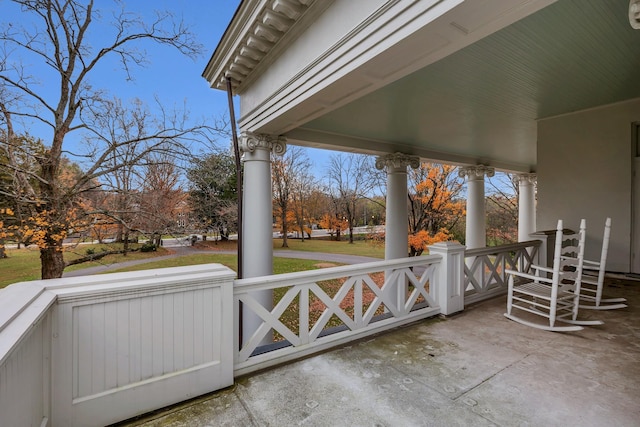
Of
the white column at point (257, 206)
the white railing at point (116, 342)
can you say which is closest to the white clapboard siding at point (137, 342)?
the white railing at point (116, 342)

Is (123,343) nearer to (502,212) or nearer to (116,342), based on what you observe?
(116,342)

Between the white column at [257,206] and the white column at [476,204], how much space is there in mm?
6640

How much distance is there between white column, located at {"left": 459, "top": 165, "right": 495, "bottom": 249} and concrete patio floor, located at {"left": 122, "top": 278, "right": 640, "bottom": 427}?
569cm

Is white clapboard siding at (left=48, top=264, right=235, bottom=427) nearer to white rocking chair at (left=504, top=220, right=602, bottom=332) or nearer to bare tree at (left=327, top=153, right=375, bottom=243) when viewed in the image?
white rocking chair at (left=504, top=220, right=602, bottom=332)

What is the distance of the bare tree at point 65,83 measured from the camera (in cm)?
608

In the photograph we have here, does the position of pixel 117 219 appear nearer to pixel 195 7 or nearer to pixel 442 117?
pixel 195 7

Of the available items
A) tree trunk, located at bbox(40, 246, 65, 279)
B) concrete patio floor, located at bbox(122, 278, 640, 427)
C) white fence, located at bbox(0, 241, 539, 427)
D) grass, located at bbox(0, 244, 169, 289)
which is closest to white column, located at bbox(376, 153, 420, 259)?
concrete patio floor, located at bbox(122, 278, 640, 427)

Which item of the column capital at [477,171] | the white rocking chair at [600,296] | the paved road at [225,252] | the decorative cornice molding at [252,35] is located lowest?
the paved road at [225,252]

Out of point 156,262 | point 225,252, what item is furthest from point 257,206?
point 225,252

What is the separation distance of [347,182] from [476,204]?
1184cm

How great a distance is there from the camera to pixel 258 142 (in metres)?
4.34

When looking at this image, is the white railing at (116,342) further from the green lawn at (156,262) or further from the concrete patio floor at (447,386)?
the green lawn at (156,262)

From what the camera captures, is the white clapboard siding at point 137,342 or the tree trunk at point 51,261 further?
the tree trunk at point 51,261

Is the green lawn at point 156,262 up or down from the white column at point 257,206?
down
